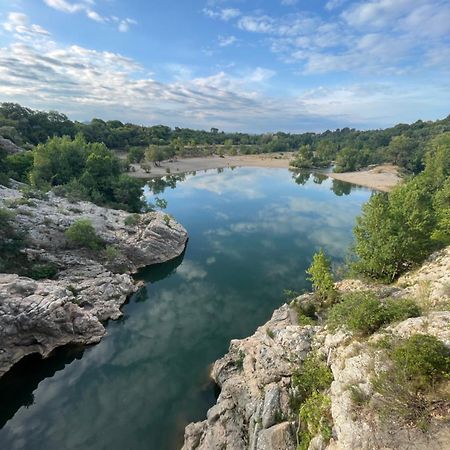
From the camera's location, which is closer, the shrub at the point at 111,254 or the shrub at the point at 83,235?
the shrub at the point at 83,235

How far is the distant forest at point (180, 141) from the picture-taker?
89000 millimetres

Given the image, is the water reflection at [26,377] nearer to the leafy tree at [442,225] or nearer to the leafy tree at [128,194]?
the leafy tree at [442,225]

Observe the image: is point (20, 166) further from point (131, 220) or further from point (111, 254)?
point (111, 254)

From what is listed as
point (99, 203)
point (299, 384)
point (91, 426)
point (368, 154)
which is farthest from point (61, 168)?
point (368, 154)

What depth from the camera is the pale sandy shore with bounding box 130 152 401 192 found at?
306ft

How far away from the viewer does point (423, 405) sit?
849 centimetres

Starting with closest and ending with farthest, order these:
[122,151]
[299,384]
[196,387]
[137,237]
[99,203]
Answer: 1. [299,384]
2. [196,387]
3. [137,237]
4. [99,203]
5. [122,151]

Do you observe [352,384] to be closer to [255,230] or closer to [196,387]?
[196,387]

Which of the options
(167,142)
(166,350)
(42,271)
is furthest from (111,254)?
(167,142)

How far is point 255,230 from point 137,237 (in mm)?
19968

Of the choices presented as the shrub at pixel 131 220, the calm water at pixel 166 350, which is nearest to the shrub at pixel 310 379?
the calm water at pixel 166 350

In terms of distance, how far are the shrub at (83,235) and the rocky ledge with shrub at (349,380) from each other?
70.3 ft

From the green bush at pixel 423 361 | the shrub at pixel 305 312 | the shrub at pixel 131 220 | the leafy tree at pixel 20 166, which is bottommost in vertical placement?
the shrub at pixel 131 220

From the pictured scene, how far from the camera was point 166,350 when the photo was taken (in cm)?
2405
